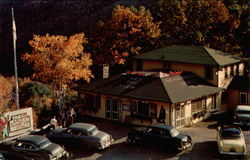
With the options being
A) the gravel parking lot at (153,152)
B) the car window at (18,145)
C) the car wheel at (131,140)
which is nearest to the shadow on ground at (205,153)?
the gravel parking lot at (153,152)

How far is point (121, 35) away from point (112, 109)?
18.4 m

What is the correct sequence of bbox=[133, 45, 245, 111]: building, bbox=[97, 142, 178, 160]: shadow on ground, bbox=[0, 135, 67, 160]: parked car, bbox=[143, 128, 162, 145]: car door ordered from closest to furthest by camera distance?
bbox=[0, 135, 67, 160]: parked car → bbox=[97, 142, 178, 160]: shadow on ground → bbox=[143, 128, 162, 145]: car door → bbox=[133, 45, 245, 111]: building

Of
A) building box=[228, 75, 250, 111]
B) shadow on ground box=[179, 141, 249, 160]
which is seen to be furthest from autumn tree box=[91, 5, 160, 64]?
shadow on ground box=[179, 141, 249, 160]

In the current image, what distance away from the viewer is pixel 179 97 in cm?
3073

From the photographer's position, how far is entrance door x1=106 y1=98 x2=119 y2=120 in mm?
33438

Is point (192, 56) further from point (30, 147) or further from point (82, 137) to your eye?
point (30, 147)

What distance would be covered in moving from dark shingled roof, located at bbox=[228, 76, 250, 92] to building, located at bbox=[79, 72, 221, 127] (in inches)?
117

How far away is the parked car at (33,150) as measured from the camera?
22531 millimetres

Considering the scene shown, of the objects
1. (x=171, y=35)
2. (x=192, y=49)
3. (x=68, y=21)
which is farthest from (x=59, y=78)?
(x=68, y=21)

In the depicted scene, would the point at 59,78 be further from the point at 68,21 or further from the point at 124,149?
the point at 68,21

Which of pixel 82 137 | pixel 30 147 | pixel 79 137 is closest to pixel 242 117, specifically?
pixel 82 137

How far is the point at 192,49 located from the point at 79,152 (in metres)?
20.0

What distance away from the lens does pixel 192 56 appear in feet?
126

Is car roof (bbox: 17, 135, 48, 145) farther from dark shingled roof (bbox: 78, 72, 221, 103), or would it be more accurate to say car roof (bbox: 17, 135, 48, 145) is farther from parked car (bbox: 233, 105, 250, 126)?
parked car (bbox: 233, 105, 250, 126)
